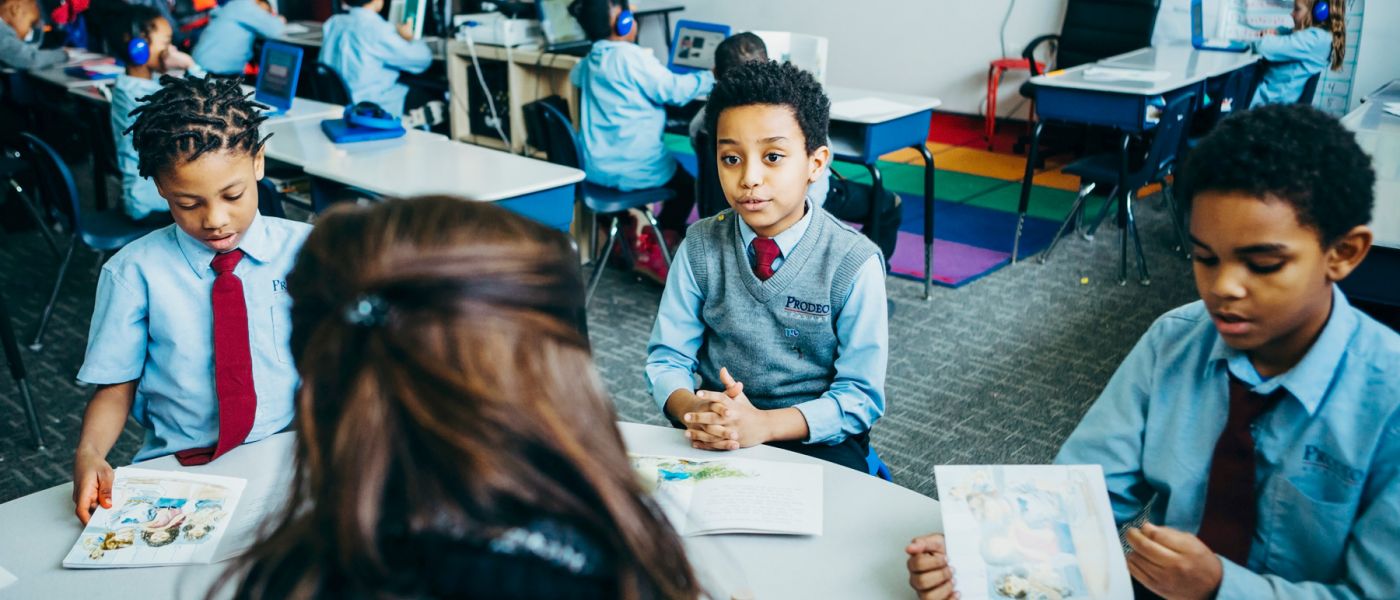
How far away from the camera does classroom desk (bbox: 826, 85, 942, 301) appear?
330 centimetres

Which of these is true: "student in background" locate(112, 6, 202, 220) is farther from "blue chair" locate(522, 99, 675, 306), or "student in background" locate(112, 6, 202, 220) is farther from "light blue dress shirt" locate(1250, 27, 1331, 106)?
"light blue dress shirt" locate(1250, 27, 1331, 106)

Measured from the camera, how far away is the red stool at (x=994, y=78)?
5.94 m

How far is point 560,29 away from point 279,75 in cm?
122

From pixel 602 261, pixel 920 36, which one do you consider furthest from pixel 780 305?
pixel 920 36

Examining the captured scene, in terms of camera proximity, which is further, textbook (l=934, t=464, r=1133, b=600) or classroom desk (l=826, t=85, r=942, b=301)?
classroom desk (l=826, t=85, r=942, b=301)

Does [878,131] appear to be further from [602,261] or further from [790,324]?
[790,324]

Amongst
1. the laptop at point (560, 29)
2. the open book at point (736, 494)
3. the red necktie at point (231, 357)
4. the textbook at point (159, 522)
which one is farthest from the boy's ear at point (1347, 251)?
the laptop at point (560, 29)

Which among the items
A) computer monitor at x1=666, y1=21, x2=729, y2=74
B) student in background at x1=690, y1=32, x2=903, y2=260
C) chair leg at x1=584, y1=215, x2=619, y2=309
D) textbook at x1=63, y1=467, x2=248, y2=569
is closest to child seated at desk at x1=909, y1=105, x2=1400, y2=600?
textbook at x1=63, y1=467, x2=248, y2=569

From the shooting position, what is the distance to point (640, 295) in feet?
12.5

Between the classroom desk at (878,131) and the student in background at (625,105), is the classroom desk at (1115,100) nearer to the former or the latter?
the classroom desk at (878,131)

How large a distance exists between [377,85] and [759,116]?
→ 3.57 m

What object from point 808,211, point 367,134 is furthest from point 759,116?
point 367,134

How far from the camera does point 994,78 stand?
6043 mm

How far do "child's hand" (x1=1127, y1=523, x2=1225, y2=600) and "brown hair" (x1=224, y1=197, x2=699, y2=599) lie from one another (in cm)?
58
